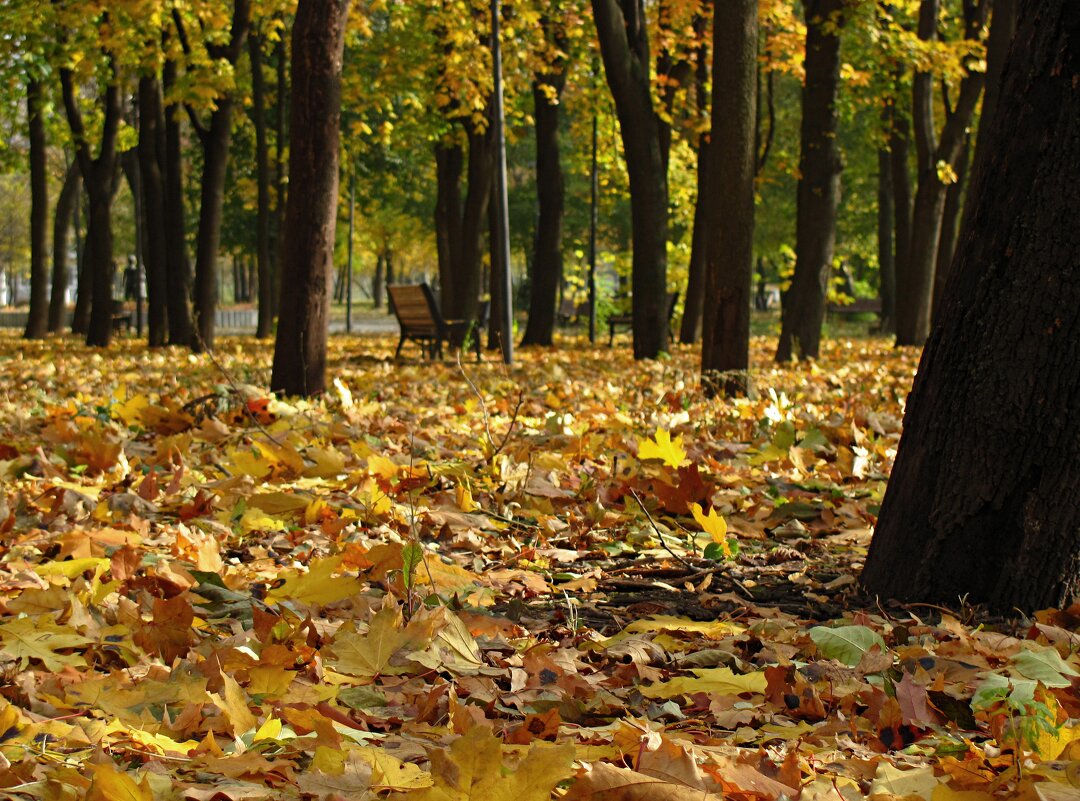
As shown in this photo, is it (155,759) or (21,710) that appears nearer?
(155,759)

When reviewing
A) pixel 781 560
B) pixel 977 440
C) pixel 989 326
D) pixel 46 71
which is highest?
pixel 46 71

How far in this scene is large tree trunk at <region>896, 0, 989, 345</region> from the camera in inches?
688

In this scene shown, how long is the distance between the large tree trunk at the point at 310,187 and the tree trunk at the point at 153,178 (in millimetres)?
10755

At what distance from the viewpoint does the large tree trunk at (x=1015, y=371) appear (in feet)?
9.88

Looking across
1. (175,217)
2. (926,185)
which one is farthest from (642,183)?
(175,217)

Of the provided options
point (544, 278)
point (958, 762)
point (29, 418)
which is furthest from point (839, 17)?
point (958, 762)

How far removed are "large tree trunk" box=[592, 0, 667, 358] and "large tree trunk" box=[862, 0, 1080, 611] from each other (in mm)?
11221

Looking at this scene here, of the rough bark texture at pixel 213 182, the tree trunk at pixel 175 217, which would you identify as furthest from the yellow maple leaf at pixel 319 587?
the tree trunk at pixel 175 217

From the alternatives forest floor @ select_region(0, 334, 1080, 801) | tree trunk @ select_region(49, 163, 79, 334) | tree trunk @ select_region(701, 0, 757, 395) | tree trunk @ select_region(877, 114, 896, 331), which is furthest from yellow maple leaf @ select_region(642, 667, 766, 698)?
tree trunk @ select_region(49, 163, 79, 334)

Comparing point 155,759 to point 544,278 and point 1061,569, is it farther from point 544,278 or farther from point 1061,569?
point 544,278

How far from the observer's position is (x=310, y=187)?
8.77 m

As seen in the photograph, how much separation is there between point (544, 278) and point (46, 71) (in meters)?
8.49

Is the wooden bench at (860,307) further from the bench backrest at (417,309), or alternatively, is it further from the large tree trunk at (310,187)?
the large tree trunk at (310,187)

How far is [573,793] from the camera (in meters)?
1.82
